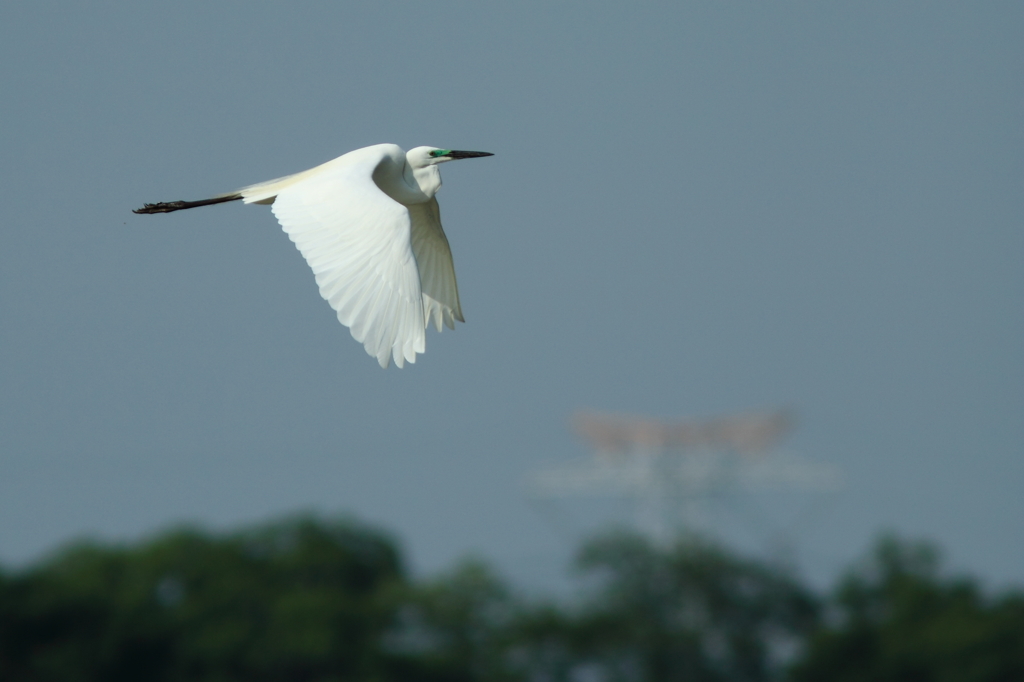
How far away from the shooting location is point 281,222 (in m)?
9.35

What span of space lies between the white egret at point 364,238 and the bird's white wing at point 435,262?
70 mm

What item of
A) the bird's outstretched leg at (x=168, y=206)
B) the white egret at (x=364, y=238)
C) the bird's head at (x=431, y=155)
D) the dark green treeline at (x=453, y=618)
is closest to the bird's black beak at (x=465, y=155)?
the bird's head at (x=431, y=155)

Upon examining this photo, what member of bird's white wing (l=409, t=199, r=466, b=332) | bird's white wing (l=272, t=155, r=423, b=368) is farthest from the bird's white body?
bird's white wing (l=409, t=199, r=466, b=332)

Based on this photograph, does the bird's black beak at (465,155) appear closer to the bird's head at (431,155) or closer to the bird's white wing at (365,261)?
the bird's head at (431,155)

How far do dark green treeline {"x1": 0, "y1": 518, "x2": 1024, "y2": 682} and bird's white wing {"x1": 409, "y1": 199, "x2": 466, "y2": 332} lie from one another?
35.4 m

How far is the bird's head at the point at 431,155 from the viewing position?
11477 mm

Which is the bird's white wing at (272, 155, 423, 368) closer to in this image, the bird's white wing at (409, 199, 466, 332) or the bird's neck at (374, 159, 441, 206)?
the bird's neck at (374, 159, 441, 206)

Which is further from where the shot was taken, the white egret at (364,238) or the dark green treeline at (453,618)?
the dark green treeline at (453,618)

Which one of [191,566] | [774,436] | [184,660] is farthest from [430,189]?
[774,436]

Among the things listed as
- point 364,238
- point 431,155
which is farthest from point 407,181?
point 364,238

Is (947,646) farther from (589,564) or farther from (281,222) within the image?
(281,222)

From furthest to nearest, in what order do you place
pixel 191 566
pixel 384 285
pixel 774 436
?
1. pixel 774 436
2. pixel 191 566
3. pixel 384 285

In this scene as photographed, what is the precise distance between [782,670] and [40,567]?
23.8 m

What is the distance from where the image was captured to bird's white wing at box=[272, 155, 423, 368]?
870 centimetres
